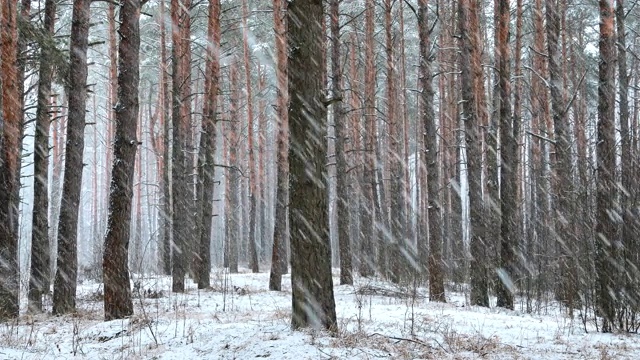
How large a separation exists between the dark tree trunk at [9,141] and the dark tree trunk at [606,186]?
8.17 metres

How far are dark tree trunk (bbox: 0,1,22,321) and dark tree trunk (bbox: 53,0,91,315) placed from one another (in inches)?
25.1

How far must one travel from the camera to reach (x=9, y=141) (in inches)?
321

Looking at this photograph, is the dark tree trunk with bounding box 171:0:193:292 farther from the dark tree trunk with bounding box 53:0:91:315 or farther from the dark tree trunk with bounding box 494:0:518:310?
the dark tree trunk with bounding box 494:0:518:310

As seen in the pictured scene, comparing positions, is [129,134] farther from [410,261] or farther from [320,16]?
[410,261]

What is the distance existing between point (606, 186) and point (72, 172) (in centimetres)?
776

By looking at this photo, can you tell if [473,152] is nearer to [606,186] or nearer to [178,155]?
[606,186]

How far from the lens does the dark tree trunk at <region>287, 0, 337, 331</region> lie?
17.9ft

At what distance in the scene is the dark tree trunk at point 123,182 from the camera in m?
7.13

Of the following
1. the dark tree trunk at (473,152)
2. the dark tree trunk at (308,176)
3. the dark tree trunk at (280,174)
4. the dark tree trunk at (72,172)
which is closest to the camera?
the dark tree trunk at (308,176)

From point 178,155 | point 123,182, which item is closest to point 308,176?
point 123,182

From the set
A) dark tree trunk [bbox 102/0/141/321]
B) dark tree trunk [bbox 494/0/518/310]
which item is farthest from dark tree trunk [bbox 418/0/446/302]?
dark tree trunk [bbox 102/0/141/321]

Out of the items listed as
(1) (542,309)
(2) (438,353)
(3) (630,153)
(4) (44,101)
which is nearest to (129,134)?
(4) (44,101)

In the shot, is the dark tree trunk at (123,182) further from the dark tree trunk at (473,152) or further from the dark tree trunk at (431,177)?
the dark tree trunk at (473,152)

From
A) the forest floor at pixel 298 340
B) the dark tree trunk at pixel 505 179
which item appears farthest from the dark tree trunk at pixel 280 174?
the forest floor at pixel 298 340
